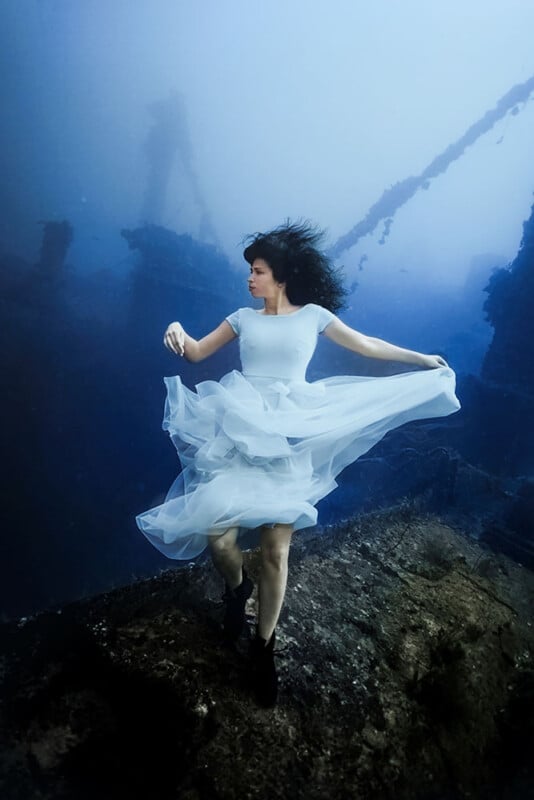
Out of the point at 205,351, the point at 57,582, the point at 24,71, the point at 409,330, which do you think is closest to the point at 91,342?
the point at 57,582

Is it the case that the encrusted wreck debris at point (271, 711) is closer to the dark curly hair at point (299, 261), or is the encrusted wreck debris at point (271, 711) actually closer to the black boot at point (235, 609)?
the black boot at point (235, 609)

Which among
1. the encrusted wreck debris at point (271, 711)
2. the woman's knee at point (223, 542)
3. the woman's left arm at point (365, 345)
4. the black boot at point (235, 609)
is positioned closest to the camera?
the encrusted wreck debris at point (271, 711)

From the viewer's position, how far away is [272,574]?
1.88 meters

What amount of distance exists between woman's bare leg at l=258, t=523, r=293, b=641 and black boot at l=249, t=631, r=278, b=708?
0.05 metres

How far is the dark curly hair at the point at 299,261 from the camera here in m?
2.15

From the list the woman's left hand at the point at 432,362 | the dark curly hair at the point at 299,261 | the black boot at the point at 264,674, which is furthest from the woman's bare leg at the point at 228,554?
the woman's left hand at the point at 432,362

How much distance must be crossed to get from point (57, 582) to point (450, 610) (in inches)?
801

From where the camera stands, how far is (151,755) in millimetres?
1493

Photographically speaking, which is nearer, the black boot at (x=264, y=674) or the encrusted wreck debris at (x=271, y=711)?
the encrusted wreck debris at (x=271, y=711)

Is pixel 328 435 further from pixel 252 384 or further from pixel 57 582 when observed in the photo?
pixel 57 582

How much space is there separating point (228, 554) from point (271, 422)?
760 mm

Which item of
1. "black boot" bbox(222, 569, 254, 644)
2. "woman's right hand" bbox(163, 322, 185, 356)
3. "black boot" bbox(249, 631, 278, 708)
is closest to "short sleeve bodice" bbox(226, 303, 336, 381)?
"woman's right hand" bbox(163, 322, 185, 356)

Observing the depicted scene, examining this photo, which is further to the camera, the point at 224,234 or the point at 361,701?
the point at 224,234

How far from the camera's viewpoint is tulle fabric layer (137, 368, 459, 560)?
186 centimetres
